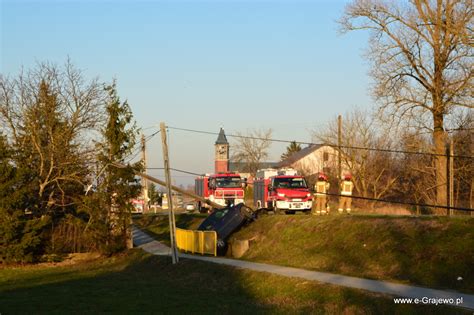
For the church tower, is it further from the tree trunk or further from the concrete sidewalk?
the concrete sidewalk

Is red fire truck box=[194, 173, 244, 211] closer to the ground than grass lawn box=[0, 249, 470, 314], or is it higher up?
higher up

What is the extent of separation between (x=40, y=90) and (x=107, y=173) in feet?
21.3

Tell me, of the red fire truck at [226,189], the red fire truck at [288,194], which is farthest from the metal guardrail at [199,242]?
the red fire truck at [226,189]

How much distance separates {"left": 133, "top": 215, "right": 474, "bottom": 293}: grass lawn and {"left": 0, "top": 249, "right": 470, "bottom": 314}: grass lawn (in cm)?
249

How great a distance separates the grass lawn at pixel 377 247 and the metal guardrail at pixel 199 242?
5.63 ft

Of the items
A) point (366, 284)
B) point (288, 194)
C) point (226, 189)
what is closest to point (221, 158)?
point (226, 189)

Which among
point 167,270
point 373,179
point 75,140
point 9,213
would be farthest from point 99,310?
point 373,179

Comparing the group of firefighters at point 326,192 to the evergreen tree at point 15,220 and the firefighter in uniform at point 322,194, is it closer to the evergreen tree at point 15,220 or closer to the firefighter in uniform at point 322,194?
the firefighter in uniform at point 322,194

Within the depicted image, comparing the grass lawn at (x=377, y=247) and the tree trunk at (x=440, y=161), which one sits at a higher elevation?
the tree trunk at (x=440, y=161)

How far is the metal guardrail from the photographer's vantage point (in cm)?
3130

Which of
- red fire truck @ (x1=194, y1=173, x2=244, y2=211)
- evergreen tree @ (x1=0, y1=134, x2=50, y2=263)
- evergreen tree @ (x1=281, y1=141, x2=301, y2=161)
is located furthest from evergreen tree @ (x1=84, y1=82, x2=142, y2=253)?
evergreen tree @ (x1=281, y1=141, x2=301, y2=161)

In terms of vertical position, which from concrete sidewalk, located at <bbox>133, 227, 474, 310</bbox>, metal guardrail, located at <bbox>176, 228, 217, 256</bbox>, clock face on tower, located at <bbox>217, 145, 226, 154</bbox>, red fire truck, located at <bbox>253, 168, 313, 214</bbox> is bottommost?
metal guardrail, located at <bbox>176, 228, 217, 256</bbox>

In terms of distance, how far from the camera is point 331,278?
19875mm

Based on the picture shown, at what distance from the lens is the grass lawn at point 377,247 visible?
61.5 feet
